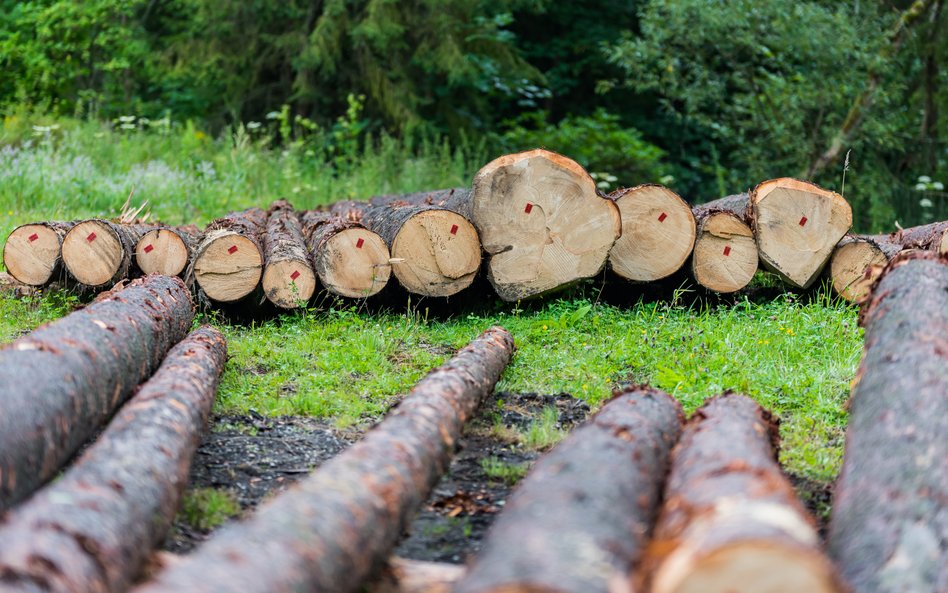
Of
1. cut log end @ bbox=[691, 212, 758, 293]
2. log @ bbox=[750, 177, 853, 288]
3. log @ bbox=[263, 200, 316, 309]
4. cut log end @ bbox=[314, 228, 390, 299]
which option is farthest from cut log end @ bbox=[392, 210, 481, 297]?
log @ bbox=[750, 177, 853, 288]

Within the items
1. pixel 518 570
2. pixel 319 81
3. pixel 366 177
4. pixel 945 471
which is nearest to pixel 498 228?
pixel 945 471

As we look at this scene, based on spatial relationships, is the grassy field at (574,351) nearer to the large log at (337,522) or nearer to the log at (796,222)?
the log at (796,222)

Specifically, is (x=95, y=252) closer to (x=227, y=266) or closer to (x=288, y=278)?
(x=227, y=266)

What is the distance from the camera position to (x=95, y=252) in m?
6.61

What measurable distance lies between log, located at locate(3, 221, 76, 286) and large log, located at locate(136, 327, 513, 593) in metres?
3.92

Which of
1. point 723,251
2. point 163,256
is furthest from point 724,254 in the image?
point 163,256

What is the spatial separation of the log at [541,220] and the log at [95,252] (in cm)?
242

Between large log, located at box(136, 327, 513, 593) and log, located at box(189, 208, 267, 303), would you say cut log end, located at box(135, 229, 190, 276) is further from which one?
large log, located at box(136, 327, 513, 593)

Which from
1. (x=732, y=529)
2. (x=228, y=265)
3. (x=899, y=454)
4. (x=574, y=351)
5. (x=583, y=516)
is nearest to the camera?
(x=732, y=529)

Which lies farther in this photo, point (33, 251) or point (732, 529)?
point (33, 251)

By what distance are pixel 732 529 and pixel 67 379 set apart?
2.45m

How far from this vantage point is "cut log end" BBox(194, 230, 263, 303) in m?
6.53

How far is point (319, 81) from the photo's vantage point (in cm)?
1454

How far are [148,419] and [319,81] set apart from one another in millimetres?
11668
